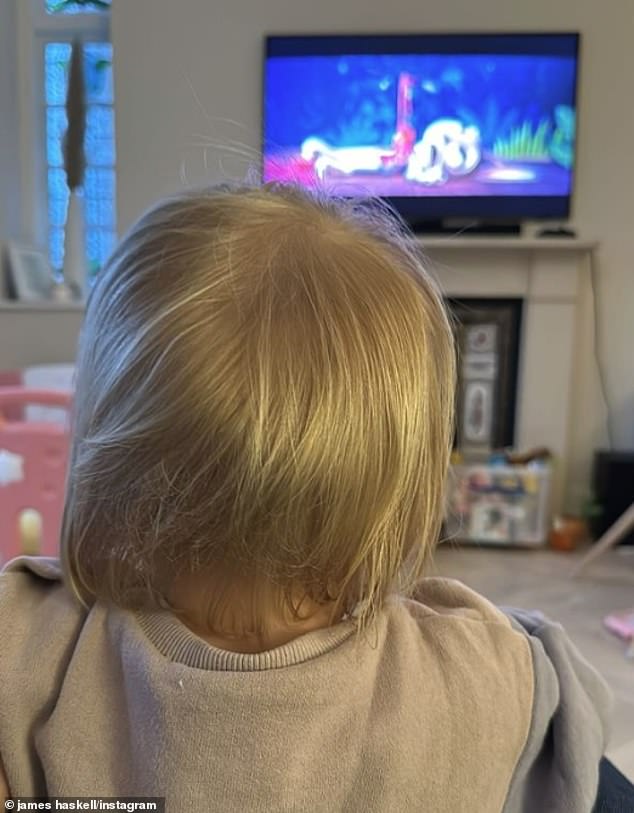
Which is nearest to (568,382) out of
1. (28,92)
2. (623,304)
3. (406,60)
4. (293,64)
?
(623,304)

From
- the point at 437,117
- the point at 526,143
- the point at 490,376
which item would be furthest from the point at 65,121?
the point at 490,376

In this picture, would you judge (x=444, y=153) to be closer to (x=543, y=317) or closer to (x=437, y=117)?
(x=437, y=117)

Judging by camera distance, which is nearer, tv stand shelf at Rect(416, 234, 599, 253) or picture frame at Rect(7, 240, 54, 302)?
tv stand shelf at Rect(416, 234, 599, 253)

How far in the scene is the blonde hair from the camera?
0.45 meters

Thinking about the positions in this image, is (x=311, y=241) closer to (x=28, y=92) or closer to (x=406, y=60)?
(x=406, y=60)

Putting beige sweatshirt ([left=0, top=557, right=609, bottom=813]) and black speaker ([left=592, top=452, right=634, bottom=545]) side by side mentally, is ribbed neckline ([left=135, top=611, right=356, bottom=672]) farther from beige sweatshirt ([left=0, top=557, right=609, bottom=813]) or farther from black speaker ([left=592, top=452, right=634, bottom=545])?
black speaker ([left=592, top=452, right=634, bottom=545])

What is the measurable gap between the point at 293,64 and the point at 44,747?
2.68 m

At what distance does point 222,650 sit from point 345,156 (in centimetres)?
252

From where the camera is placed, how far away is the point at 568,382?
9.12ft

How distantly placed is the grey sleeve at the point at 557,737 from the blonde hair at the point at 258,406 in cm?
12

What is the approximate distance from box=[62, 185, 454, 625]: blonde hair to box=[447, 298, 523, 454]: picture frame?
7.73ft

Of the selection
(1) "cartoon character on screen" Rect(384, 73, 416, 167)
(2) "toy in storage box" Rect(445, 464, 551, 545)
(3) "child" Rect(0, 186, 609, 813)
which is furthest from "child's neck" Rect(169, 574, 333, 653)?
(1) "cartoon character on screen" Rect(384, 73, 416, 167)

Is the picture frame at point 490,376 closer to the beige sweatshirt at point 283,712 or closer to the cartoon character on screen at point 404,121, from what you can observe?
the cartoon character on screen at point 404,121

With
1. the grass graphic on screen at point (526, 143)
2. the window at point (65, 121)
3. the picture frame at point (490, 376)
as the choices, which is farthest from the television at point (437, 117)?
the window at point (65, 121)
